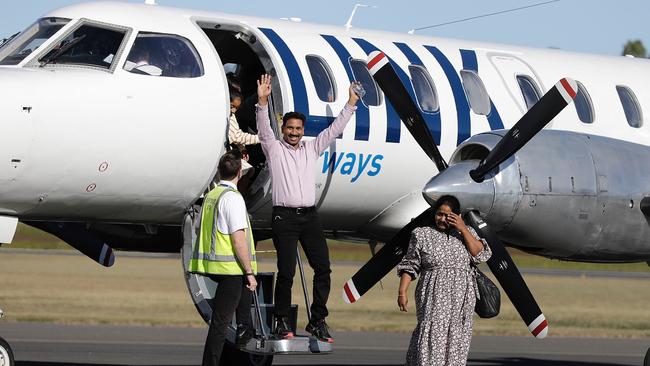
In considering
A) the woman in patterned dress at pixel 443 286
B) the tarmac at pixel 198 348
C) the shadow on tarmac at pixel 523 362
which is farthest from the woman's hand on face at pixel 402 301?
the shadow on tarmac at pixel 523 362

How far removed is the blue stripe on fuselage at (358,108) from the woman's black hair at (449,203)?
5.88 ft

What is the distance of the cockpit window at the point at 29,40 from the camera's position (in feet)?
42.2

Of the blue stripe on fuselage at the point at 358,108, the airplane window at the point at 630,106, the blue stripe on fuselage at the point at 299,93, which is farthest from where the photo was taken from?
the airplane window at the point at 630,106

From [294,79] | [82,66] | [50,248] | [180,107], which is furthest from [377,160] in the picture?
[50,248]

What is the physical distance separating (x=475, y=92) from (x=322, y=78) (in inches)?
84.8

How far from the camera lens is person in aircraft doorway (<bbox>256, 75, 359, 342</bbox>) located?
12961 mm

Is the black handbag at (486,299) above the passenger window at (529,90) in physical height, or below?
below

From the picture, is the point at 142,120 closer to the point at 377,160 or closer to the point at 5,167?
the point at 5,167

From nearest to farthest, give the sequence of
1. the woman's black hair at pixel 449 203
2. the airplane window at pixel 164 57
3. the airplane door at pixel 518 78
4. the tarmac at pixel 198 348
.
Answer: the woman's black hair at pixel 449 203 < the airplane window at pixel 164 57 < the airplane door at pixel 518 78 < the tarmac at pixel 198 348

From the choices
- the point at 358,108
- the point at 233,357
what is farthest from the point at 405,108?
the point at 233,357

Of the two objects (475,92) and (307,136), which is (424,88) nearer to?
(475,92)

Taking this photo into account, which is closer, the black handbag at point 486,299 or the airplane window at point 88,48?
the black handbag at point 486,299

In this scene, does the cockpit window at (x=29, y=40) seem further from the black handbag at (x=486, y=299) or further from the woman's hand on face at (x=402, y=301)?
the black handbag at (x=486, y=299)

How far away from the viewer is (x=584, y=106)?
16.1 meters
